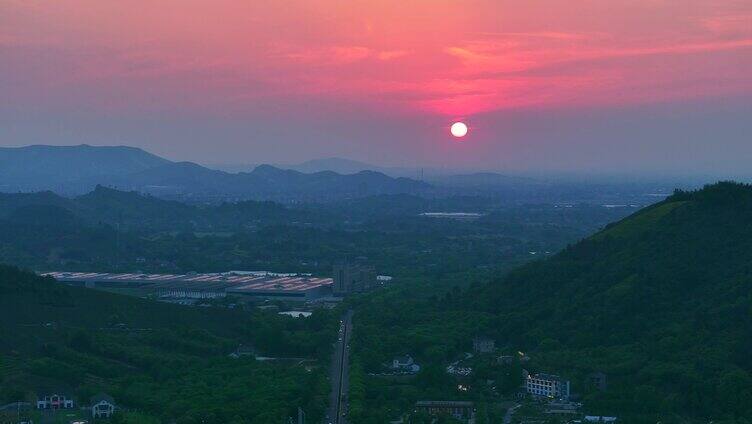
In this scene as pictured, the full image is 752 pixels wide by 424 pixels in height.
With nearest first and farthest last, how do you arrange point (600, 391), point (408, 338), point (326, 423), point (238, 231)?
1. point (326, 423)
2. point (600, 391)
3. point (408, 338)
4. point (238, 231)

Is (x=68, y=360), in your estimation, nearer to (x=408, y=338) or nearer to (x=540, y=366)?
(x=408, y=338)

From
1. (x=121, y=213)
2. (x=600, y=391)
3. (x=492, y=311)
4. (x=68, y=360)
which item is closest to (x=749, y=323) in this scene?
(x=600, y=391)

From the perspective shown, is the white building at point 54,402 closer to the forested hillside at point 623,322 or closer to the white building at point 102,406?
the white building at point 102,406

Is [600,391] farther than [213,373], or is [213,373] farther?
[213,373]

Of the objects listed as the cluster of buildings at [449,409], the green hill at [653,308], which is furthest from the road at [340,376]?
the green hill at [653,308]

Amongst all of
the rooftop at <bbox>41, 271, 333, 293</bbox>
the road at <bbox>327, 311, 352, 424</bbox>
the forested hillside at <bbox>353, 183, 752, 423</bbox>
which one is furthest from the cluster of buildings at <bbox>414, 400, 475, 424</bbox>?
the rooftop at <bbox>41, 271, 333, 293</bbox>

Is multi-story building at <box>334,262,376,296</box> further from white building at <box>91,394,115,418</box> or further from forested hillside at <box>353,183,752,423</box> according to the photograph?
white building at <box>91,394,115,418</box>

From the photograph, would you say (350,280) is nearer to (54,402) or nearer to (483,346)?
(483,346)
